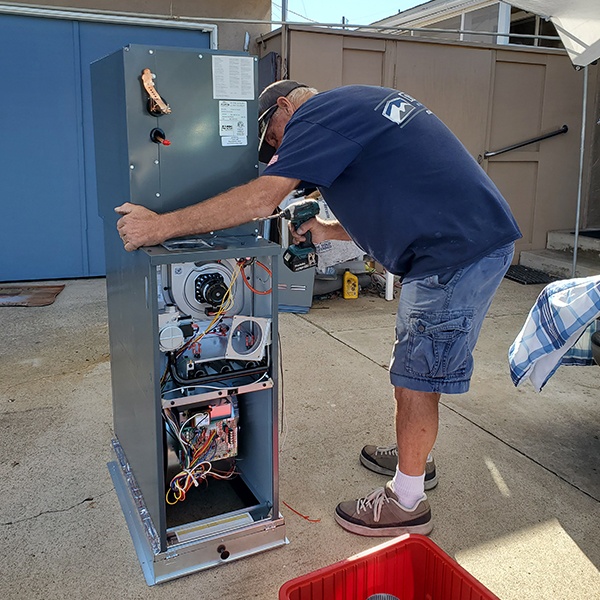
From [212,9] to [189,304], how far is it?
4.39m

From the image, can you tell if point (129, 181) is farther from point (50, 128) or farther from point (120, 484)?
point (50, 128)

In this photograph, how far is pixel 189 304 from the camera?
6.21ft

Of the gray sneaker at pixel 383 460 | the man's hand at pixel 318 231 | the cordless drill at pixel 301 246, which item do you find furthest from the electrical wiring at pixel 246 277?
the gray sneaker at pixel 383 460

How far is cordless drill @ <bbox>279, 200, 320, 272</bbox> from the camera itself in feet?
6.85

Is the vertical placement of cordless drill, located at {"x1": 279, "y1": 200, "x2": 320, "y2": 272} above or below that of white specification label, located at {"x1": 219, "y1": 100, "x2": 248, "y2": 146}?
below

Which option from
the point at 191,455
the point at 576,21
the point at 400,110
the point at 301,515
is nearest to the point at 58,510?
the point at 191,455

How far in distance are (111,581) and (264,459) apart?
0.59 meters

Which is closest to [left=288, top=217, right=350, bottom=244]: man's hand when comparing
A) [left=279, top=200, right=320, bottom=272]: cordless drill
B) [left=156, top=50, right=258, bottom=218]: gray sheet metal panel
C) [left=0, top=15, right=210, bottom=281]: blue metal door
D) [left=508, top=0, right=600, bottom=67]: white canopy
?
[left=279, top=200, right=320, bottom=272]: cordless drill

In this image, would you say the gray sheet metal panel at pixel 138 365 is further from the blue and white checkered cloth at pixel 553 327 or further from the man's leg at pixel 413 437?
the blue and white checkered cloth at pixel 553 327

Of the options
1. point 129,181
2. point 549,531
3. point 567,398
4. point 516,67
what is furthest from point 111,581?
point 516,67

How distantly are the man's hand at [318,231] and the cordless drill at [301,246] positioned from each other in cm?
1

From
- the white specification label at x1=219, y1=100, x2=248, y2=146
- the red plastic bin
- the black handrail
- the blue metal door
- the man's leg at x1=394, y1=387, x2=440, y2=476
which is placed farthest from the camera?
the black handrail

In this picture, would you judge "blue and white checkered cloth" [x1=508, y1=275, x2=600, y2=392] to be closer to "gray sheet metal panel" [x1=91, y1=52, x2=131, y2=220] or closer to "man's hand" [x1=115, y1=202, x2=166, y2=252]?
"man's hand" [x1=115, y1=202, x2=166, y2=252]

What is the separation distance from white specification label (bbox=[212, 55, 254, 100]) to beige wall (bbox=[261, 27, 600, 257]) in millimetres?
3425
